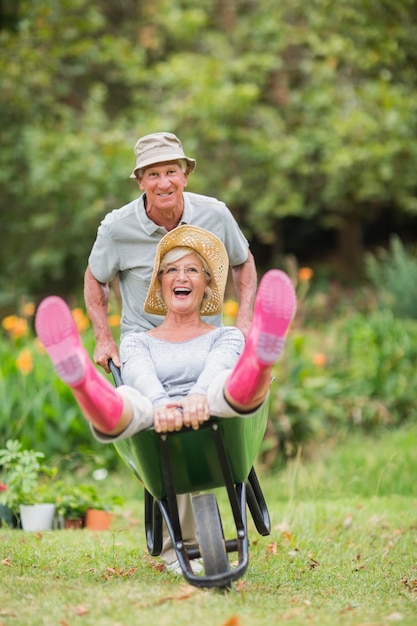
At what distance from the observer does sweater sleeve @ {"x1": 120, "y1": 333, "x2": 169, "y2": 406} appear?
321cm

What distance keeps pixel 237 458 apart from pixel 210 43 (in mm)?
10506

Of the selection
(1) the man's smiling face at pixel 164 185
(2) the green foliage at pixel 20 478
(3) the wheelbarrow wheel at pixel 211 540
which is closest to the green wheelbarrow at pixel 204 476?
(3) the wheelbarrow wheel at pixel 211 540

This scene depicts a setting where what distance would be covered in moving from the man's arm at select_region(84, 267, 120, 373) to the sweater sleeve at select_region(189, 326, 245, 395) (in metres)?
0.61

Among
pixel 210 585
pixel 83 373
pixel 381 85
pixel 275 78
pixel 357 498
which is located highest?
pixel 275 78

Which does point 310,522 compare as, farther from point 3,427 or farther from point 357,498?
point 3,427

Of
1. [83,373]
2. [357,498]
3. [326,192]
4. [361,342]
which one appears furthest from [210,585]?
[326,192]

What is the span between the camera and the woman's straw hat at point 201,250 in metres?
3.51

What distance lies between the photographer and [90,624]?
2.72 m

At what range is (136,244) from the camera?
13.1 ft

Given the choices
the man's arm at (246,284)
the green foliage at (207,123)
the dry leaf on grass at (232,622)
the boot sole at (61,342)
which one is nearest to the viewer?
the dry leaf on grass at (232,622)

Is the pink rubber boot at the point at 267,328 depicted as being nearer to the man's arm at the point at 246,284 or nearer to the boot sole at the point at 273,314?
the boot sole at the point at 273,314

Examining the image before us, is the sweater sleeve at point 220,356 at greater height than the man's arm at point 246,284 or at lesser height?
lesser

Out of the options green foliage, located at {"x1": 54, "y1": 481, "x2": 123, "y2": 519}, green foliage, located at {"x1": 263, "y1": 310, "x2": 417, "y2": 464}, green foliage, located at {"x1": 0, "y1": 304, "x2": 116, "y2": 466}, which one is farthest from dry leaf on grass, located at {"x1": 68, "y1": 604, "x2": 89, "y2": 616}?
green foliage, located at {"x1": 263, "y1": 310, "x2": 417, "y2": 464}

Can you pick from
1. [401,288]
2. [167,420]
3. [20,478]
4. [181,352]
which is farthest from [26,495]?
[401,288]
